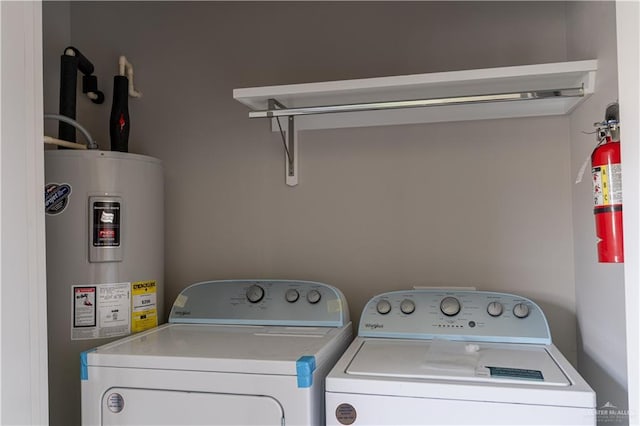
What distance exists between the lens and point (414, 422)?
120cm

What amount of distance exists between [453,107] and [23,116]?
1369mm

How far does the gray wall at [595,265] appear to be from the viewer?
1307mm

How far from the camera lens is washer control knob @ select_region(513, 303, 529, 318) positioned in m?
1.59

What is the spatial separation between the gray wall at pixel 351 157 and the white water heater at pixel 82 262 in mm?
441

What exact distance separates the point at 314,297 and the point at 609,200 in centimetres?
99

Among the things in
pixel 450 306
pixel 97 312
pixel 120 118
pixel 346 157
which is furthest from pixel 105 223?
pixel 450 306

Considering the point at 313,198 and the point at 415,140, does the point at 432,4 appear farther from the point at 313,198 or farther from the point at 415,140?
the point at 313,198

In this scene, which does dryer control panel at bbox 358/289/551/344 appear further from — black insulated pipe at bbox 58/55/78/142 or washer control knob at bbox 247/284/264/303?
black insulated pipe at bbox 58/55/78/142

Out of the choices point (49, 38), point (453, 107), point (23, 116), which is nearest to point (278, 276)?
point (453, 107)

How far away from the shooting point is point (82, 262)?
5.42ft

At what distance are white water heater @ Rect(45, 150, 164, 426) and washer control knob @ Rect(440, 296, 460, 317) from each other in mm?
1056

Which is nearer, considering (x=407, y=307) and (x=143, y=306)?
(x=407, y=307)

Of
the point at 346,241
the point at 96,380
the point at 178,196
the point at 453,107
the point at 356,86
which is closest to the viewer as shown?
the point at 96,380

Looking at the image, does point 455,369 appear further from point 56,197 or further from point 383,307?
point 56,197
